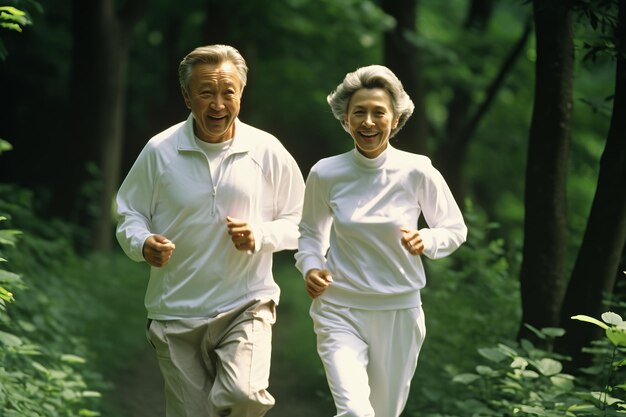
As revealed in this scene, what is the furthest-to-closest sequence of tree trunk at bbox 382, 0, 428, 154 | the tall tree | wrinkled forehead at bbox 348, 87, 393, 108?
the tall tree, tree trunk at bbox 382, 0, 428, 154, wrinkled forehead at bbox 348, 87, 393, 108

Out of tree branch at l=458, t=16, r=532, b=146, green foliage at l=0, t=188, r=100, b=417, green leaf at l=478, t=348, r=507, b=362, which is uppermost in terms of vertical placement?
tree branch at l=458, t=16, r=532, b=146

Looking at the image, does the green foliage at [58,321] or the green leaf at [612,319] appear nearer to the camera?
the green leaf at [612,319]

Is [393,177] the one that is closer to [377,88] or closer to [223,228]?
[377,88]

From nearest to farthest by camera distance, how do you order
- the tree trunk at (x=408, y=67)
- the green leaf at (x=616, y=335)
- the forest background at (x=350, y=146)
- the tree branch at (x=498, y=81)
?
the green leaf at (x=616, y=335), the forest background at (x=350, y=146), the tree trunk at (x=408, y=67), the tree branch at (x=498, y=81)

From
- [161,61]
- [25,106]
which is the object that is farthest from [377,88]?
[161,61]

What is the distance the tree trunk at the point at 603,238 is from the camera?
7.25 metres

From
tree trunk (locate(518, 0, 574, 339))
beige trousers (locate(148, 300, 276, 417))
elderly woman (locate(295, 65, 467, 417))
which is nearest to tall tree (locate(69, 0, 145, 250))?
tree trunk (locate(518, 0, 574, 339))

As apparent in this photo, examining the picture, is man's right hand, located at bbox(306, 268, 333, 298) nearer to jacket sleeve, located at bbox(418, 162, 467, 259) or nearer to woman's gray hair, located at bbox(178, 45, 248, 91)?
jacket sleeve, located at bbox(418, 162, 467, 259)

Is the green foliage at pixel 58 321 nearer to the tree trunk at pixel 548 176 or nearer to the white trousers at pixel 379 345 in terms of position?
the white trousers at pixel 379 345

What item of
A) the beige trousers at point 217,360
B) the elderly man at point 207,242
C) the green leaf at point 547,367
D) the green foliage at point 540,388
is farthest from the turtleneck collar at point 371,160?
the green leaf at point 547,367

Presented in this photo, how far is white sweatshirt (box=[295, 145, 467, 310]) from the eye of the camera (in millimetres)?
5871

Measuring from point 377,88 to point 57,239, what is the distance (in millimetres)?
7570

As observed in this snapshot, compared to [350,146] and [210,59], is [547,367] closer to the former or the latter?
[210,59]

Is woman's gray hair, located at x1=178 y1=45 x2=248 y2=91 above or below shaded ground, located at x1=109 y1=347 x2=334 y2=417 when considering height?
above
